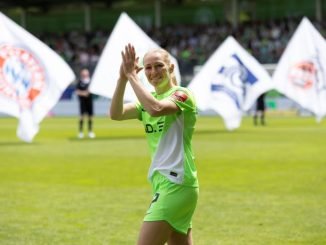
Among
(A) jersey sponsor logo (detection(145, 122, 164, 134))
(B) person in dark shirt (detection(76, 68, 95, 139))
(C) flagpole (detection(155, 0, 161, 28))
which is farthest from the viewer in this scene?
(C) flagpole (detection(155, 0, 161, 28))

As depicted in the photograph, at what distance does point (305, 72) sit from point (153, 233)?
64.9 ft

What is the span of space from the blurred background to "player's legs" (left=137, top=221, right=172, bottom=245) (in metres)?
36.0

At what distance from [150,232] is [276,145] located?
1604 cm

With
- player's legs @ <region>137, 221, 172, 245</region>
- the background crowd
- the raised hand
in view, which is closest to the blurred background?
the background crowd

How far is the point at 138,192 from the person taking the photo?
12.4 metres

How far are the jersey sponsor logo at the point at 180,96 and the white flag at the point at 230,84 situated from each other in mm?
20430

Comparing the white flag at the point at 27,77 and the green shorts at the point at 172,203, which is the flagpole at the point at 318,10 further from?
the green shorts at the point at 172,203

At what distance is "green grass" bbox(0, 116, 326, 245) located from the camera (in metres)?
9.03

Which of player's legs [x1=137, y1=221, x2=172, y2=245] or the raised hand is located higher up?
the raised hand

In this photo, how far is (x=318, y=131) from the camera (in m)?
27.1

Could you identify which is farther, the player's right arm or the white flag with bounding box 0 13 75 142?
the white flag with bounding box 0 13 75 142

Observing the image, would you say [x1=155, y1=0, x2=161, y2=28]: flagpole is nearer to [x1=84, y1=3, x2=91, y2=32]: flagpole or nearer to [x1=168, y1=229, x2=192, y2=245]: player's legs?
[x1=84, y1=3, x2=91, y2=32]: flagpole

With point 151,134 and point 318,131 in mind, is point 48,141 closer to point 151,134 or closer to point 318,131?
point 318,131

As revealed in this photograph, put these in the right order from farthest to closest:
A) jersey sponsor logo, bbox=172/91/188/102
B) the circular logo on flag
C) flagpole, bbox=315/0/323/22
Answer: flagpole, bbox=315/0/323/22, the circular logo on flag, jersey sponsor logo, bbox=172/91/188/102
